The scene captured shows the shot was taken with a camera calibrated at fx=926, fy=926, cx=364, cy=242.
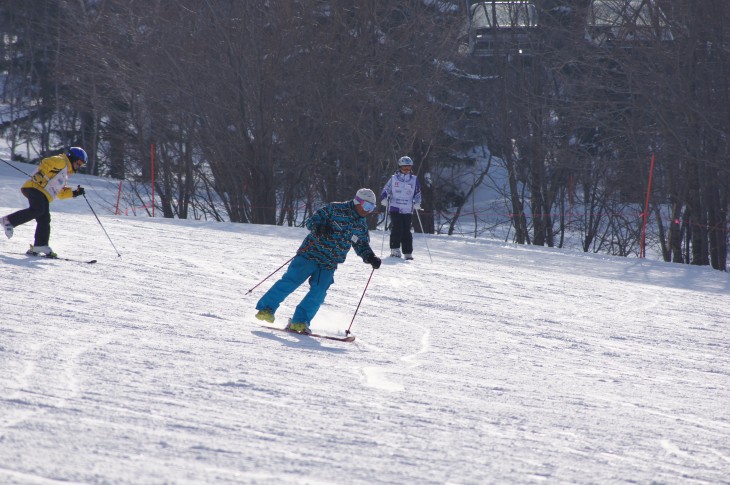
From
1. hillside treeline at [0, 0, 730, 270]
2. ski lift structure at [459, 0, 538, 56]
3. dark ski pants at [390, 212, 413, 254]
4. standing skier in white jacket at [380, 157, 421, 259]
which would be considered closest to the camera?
standing skier in white jacket at [380, 157, 421, 259]

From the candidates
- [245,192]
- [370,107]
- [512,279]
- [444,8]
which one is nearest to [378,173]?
[370,107]

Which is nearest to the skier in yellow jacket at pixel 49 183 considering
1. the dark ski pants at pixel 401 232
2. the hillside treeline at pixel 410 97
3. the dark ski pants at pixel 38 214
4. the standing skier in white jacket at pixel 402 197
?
the dark ski pants at pixel 38 214

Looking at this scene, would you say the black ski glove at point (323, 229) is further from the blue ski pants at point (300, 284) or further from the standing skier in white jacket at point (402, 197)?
the standing skier in white jacket at point (402, 197)

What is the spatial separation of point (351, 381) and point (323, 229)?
5.77 ft

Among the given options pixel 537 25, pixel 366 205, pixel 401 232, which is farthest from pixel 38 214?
pixel 537 25

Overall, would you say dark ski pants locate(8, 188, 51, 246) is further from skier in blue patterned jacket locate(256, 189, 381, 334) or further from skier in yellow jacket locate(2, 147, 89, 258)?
skier in blue patterned jacket locate(256, 189, 381, 334)

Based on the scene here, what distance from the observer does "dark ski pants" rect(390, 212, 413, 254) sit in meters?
13.3

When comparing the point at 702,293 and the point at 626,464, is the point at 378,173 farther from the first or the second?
the point at 626,464

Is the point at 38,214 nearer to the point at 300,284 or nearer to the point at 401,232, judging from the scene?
the point at 300,284

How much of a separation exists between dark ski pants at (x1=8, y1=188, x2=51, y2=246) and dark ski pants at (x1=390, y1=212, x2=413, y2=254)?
4.92m

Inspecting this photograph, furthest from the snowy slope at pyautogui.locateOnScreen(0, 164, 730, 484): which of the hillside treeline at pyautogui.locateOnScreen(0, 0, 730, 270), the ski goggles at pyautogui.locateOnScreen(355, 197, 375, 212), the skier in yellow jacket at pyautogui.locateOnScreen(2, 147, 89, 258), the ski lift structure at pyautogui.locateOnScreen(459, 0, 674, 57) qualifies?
the ski lift structure at pyautogui.locateOnScreen(459, 0, 674, 57)

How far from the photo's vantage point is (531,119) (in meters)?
27.3

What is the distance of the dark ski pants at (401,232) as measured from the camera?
13.3 metres

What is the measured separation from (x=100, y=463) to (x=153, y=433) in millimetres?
479
